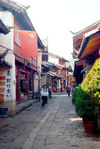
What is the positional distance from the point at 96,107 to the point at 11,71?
18.4ft

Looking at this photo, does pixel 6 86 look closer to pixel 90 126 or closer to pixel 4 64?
pixel 4 64

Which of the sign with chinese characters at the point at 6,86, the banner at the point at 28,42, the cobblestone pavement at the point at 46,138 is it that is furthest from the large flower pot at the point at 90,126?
the banner at the point at 28,42

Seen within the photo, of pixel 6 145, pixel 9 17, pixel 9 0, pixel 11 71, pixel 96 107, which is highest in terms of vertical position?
pixel 9 0

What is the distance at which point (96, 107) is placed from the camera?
6152 millimetres

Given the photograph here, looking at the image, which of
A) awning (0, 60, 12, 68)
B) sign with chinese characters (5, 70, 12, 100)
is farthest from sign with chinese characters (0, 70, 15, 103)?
awning (0, 60, 12, 68)

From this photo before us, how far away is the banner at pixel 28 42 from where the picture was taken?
1000cm

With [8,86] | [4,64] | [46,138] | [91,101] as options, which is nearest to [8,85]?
[8,86]

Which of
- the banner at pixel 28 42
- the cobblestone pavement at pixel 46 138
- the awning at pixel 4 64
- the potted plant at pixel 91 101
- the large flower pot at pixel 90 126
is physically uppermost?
the banner at pixel 28 42

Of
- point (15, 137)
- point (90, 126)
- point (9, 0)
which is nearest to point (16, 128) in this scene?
point (15, 137)

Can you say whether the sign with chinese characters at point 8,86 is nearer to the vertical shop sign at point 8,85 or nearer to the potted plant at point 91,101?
the vertical shop sign at point 8,85

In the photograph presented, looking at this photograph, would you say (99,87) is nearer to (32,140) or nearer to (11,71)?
(32,140)

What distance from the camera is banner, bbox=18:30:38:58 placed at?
10.0 meters

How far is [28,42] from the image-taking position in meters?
10.3

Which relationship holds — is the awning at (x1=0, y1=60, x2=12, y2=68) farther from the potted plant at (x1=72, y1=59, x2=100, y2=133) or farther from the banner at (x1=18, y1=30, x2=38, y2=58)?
the potted plant at (x1=72, y1=59, x2=100, y2=133)
